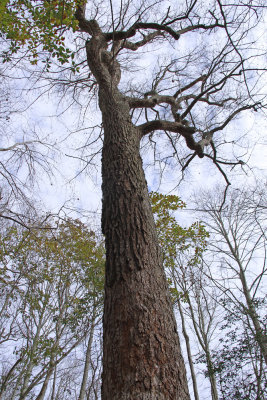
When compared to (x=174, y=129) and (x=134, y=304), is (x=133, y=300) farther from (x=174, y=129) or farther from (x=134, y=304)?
(x=174, y=129)

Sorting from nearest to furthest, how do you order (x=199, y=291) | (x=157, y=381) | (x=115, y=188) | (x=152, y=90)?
(x=157, y=381) → (x=115, y=188) → (x=152, y=90) → (x=199, y=291)

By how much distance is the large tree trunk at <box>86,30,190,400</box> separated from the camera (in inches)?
44.1

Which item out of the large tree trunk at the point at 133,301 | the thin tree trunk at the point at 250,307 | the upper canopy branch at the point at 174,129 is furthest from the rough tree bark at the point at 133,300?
the thin tree trunk at the point at 250,307

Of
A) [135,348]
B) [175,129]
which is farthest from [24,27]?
[135,348]

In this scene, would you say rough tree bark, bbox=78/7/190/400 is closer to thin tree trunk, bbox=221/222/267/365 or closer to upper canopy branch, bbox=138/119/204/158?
upper canopy branch, bbox=138/119/204/158

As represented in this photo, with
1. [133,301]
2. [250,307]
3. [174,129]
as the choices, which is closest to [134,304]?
[133,301]

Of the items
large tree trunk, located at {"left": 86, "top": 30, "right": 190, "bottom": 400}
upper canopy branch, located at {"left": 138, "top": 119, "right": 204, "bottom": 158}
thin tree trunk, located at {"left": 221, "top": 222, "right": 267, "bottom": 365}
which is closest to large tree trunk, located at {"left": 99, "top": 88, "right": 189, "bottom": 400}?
large tree trunk, located at {"left": 86, "top": 30, "right": 190, "bottom": 400}

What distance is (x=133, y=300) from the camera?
4.52 feet

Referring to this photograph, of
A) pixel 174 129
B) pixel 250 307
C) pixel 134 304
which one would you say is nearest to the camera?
pixel 134 304

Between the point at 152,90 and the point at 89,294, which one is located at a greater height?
the point at 152,90

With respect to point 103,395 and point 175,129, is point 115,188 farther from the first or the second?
point 175,129

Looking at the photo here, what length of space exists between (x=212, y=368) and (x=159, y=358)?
7.06m

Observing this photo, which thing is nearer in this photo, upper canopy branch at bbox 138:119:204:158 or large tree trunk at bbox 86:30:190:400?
large tree trunk at bbox 86:30:190:400

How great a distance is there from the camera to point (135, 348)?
1.20m
